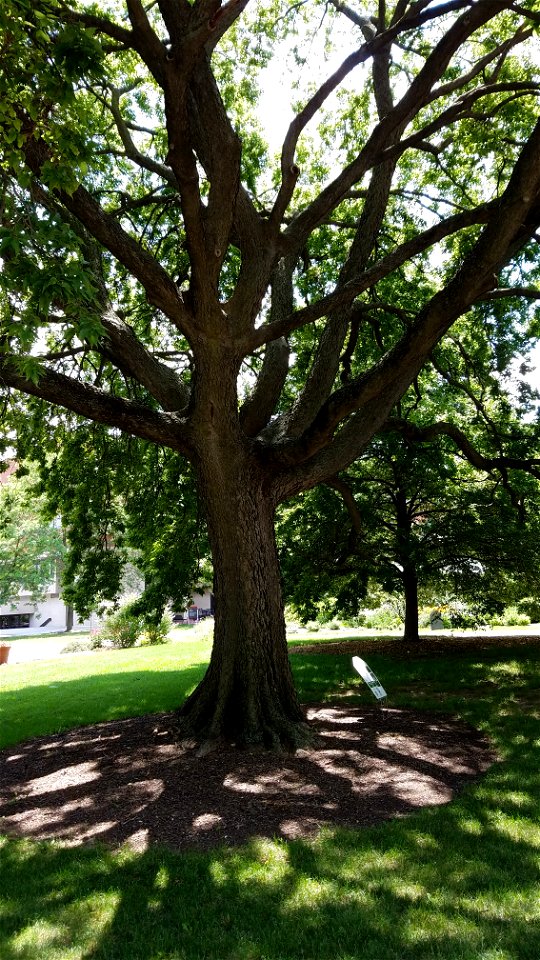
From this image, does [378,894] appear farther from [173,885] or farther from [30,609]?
[30,609]

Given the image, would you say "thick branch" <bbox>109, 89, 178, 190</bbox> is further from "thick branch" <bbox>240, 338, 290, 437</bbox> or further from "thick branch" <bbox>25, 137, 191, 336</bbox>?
"thick branch" <bbox>25, 137, 191, 336</bbox>

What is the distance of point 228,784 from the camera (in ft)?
18.1

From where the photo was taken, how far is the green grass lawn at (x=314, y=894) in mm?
3051

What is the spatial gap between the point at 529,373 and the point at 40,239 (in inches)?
367

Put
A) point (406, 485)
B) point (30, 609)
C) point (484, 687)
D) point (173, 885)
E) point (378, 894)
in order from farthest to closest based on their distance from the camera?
1. point (30, 609)
2. point (406, 485)
3. point (484, 687)
4. point (173, 885)
5. point (378, 894)

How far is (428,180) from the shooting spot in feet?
35.7

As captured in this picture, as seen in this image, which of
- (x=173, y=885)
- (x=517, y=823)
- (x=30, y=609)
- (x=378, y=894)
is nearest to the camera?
(x=378, y=894)

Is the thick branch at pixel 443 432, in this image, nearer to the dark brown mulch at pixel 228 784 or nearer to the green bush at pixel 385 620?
the dark brown mulch at pixel 228 784

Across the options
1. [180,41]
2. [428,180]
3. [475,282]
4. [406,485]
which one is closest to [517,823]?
[475,282]

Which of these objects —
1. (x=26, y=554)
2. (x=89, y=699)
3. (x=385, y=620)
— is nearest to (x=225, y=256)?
(x=89, y=699)

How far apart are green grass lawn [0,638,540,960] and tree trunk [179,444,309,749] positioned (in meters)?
2.35

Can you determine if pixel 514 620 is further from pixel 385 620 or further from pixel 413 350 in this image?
pixel 413 350

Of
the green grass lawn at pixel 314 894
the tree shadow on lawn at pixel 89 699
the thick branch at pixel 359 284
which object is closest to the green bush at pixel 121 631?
the tree shadow on lawn at pixel 89 699

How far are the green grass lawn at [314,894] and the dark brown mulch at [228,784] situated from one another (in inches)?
12.0
